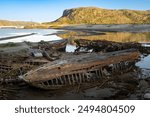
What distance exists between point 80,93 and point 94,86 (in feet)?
6.14

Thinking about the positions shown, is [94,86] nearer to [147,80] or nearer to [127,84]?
[127,84]

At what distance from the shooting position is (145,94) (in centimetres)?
1652

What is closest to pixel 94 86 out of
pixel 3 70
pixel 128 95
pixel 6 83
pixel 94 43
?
pixel 128 95

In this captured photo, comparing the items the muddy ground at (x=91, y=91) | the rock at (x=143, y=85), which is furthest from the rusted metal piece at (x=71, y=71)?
the rock at (x=143, y=85)

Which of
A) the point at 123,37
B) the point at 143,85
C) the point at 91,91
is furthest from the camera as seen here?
the point at 123,37

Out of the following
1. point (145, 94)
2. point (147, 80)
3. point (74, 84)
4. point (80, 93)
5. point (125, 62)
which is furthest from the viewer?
point (125, 62)

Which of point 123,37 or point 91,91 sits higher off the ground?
point 91,91

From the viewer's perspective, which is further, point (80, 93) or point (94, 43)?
point (94, 43)

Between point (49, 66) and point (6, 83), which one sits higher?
point (49, 66)

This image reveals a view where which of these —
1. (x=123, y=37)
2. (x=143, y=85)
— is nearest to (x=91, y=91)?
(x=143, y=85)

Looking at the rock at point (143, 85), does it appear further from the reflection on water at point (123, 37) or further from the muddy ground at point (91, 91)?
the reflection on water at point (123, 37)

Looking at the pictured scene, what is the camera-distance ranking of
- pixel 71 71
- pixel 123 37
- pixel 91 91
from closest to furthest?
pixel 91 91 < pixel 71 71 < pixel 123 37

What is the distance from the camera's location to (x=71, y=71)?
19.5 m

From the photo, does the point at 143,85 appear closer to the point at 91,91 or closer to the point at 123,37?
the point at 91,91
